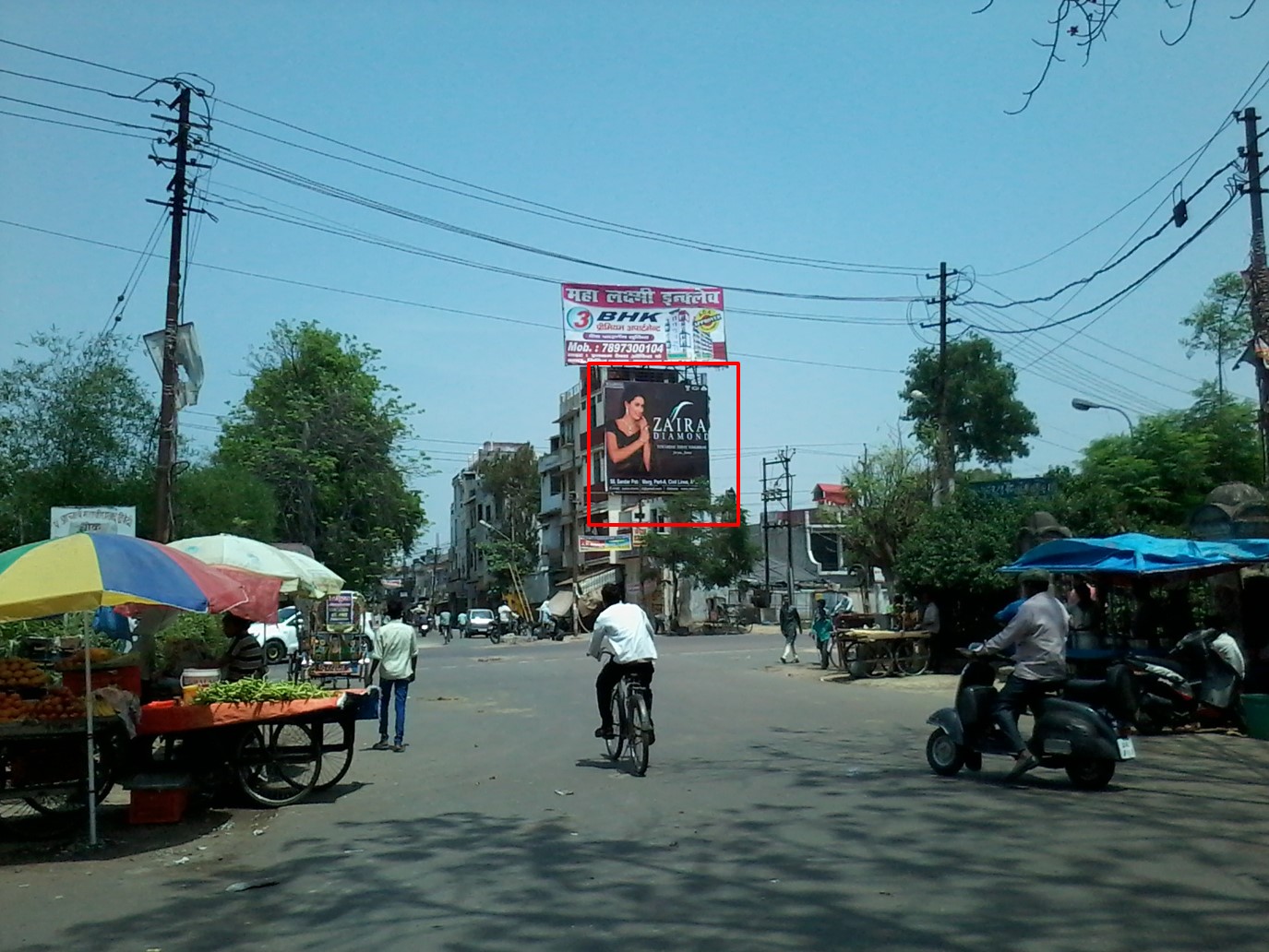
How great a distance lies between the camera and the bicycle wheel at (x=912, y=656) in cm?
2416

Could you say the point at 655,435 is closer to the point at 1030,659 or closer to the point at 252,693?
the point at 1030,659

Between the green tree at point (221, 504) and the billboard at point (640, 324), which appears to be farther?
the billboard at point (640, 324)

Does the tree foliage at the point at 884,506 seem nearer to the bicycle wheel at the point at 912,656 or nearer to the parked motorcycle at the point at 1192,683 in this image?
the bicycle wheel at the point at 912,656

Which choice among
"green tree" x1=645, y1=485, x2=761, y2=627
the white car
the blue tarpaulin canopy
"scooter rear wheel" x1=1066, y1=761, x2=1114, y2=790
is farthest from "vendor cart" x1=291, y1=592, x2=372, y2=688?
"green tree" x1=645, y1=485, x2=761, y2=627

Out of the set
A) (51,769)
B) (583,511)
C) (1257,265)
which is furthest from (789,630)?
(583,511)

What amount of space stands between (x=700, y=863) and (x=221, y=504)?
29773mm

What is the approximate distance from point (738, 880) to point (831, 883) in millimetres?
524

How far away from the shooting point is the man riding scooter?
31.8 feet

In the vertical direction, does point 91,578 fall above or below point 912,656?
above

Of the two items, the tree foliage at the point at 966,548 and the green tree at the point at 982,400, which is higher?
the green tree at the point at 982,400

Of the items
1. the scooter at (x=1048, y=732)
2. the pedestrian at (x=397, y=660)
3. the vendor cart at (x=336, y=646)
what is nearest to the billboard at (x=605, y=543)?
the vendor cart at (x=336, y=646)

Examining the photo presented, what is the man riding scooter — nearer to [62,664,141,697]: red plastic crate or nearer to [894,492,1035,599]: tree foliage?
[62,664,141,697]: red plastic crate

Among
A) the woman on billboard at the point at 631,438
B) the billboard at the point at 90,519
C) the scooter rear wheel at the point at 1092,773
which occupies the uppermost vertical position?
the woman on billboard at the point at 631,438

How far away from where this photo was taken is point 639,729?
10.9m
